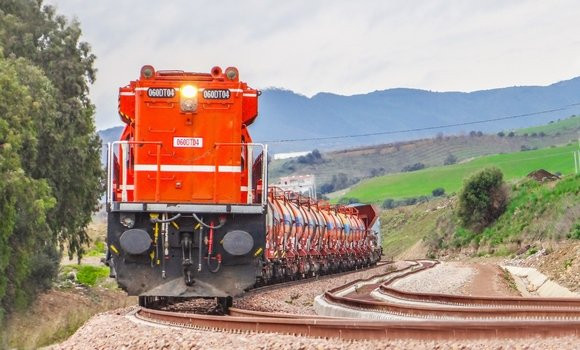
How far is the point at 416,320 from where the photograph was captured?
1093 cm

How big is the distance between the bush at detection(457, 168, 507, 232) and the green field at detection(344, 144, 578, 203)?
4382 cm

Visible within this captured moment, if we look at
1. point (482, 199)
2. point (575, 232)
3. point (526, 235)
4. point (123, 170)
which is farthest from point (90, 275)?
point (482, 199)

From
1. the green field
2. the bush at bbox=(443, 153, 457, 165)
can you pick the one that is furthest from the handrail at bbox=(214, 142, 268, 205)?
the bush at bbox=(443, 153, 457, 165)

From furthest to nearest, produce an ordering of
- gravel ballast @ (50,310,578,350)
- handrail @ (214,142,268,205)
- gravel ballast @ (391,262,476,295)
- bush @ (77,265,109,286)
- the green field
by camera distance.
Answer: the green field < bush @ (77,265,109,286) < gravel ballast @ (391,262,476,295) < handrail @ (214,142,268,205) < gravel ballast @ (50,310,578,350)

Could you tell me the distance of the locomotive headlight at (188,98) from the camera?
16.4m

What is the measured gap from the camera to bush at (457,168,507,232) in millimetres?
71750

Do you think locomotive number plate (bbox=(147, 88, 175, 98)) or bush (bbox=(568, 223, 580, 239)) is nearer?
locomotive number plate (bbox=(147, 88, 175, 98))

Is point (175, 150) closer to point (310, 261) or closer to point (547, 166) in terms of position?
point (310, 261)

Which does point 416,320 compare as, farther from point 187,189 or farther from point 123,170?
point 123,170

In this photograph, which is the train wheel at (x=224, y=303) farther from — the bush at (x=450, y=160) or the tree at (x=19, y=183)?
the bush at (x=450, y=160)

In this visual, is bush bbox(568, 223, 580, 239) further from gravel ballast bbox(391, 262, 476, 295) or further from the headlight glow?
the headlight glow

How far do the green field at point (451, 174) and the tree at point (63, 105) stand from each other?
90056 millimetres

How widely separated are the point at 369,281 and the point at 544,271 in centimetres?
608

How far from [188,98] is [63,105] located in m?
16.1
